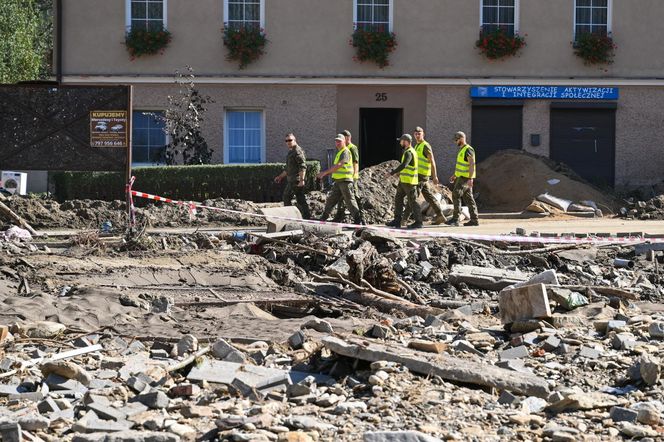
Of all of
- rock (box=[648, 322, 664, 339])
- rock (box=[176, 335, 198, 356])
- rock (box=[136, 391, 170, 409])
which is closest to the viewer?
rock (box=[136, 391, 170, 409])

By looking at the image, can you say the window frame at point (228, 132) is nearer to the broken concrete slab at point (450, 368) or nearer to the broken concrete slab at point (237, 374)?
the broken concrete slab at point (237, 374)

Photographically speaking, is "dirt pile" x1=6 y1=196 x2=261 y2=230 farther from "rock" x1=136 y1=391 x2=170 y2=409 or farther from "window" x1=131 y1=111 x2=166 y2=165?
"rock" x1=136 y1=391 x2=170 y2=409

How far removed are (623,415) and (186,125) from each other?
22.5 metres

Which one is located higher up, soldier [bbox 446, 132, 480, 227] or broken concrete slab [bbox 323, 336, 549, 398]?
soldier [bbox 446, 132, 480, 227]

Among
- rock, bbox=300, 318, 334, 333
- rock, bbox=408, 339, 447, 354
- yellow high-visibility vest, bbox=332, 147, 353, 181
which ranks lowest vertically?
rock, bbox=300, 318, 334, 333

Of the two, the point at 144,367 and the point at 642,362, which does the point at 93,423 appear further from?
the point at 642,362

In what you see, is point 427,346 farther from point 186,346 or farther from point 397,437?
point 397,437

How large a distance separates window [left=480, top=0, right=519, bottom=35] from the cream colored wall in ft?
0.73

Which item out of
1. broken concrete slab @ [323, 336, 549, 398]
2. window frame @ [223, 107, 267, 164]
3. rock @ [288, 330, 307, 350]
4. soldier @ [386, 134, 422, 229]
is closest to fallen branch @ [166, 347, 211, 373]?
rock @ [288, 330, 307, 350]

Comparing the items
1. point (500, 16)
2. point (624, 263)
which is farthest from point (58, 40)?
point (624, 263)

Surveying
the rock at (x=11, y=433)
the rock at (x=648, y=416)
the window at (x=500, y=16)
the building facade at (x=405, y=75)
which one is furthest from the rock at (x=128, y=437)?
the window at (x=500, y=16)

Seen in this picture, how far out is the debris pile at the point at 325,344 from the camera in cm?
906

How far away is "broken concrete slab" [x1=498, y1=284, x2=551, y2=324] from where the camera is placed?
42.4 ft

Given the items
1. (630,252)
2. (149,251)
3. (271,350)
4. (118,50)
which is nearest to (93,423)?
(271,350)
